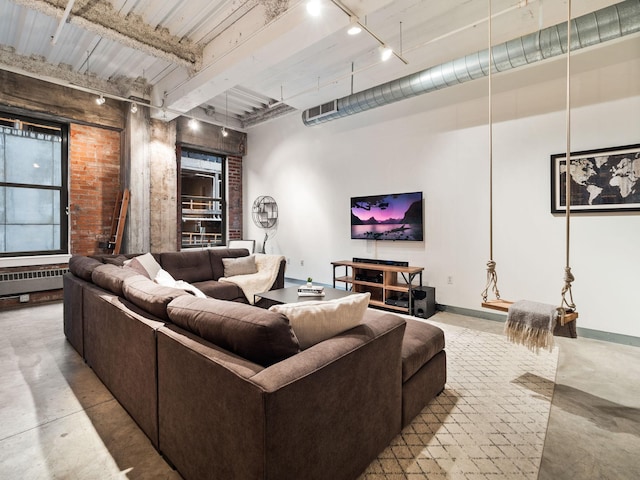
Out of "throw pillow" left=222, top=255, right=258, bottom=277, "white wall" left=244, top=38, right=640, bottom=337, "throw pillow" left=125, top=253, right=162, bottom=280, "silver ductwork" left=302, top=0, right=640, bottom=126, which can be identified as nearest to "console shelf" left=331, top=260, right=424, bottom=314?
"white wall" left=244, top=38, right=640, bottom=337

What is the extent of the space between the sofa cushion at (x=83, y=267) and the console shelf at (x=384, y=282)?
2.97m

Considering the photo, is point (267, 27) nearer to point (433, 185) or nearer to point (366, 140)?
point (366, 140)

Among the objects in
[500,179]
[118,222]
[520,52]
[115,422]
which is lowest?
[115,422]

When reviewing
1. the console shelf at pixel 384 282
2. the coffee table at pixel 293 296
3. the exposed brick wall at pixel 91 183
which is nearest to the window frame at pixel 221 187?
the exposed brick wall at pixel 91 183

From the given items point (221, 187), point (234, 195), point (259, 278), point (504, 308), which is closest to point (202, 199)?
point (221, 187)

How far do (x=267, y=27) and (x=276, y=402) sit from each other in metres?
3.27

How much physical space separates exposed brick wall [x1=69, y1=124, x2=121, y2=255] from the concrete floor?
2.52 m

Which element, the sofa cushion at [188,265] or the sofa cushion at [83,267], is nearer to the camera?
the sofa cushion at [83,267]

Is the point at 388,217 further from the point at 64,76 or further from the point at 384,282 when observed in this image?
the point at 64,76

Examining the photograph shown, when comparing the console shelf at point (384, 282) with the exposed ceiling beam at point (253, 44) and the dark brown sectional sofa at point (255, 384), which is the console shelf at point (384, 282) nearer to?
the dark brown sectional sofa at point (255, 384)

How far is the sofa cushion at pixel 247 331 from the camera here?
3.93 feet

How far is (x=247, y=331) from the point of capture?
1211 mm

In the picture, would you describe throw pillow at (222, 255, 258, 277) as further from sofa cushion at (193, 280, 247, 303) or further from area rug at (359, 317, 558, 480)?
area rug at (359, 317, 558, 480)

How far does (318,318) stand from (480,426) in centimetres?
124
